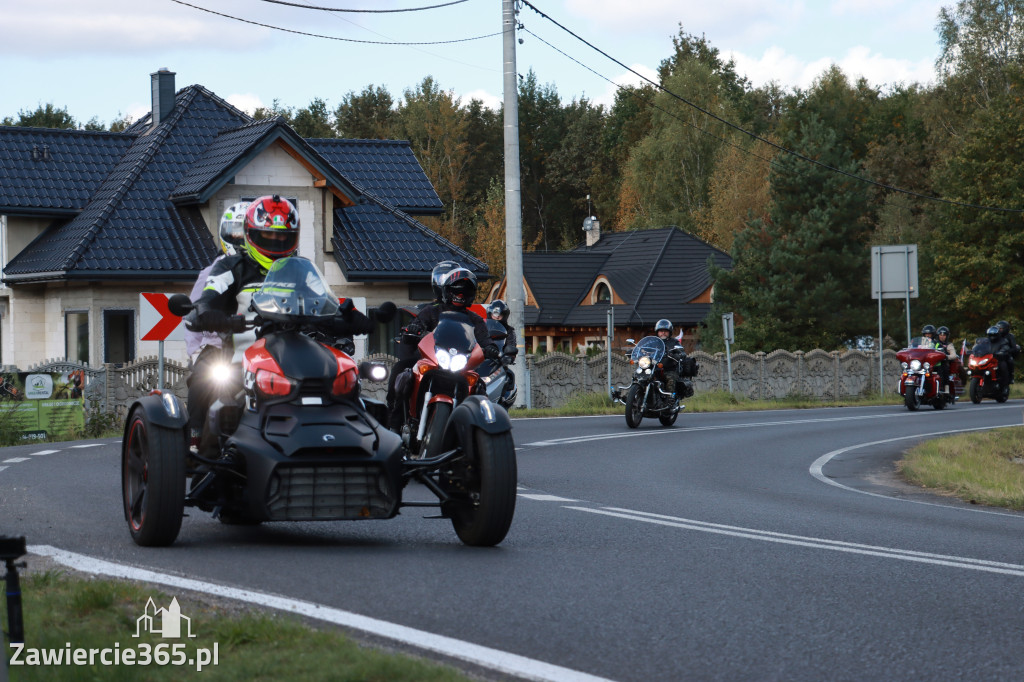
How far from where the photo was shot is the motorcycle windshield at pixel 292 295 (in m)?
7.75

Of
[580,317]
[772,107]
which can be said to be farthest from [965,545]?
[772,107]

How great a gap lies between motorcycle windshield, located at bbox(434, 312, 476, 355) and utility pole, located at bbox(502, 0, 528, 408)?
1691 cm

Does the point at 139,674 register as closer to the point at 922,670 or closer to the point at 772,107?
the point at 922,670

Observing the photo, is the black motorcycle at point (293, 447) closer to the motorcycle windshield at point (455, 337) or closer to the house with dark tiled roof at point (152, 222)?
the motorcycle windshield at point (455, 337)

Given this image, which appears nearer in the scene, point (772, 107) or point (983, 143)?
point (983, 143)

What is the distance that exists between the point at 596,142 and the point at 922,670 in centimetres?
8870

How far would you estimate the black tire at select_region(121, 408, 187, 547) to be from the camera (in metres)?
7.36

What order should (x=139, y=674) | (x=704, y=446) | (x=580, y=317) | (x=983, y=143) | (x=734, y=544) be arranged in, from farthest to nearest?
(x=580, y=317) < (x=983, y=143) < (x=704, y=446) < (x=734, y=544) < (x=139, y=674)

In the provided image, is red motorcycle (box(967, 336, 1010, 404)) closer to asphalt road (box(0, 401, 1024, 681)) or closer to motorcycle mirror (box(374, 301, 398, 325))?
asphalt road (box(0, 401, 1024, 681))

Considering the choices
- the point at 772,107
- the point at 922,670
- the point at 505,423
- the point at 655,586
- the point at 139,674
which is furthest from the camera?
the point at 772,107

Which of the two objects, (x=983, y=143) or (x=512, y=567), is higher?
(x=983, y=143)

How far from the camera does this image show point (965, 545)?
8.59 metres

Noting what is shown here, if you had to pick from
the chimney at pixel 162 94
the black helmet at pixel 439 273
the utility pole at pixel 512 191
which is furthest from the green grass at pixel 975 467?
the chimney at pixel 162 94

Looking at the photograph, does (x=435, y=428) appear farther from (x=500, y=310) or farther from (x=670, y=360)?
(x=670, y=360)
